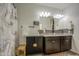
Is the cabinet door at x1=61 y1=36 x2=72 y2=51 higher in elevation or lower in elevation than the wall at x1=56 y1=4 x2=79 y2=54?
lower

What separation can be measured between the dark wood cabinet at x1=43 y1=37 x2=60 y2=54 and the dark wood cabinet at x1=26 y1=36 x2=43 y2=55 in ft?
0.24

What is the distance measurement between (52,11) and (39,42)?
474 mm

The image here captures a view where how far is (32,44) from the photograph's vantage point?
1470 mm

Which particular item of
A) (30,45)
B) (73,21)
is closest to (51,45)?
(30,45)

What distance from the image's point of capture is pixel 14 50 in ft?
4.73

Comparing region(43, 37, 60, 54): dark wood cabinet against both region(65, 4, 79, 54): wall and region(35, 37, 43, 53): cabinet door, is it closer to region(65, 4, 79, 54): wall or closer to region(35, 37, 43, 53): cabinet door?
region(35, 37, 43, 53): cabinet door

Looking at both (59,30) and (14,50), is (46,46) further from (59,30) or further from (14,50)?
(14,50)

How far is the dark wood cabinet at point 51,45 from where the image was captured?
1.47 m

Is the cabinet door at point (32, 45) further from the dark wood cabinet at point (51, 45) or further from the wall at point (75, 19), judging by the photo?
the wall at point (75, 19)

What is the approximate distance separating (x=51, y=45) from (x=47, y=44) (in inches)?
2.4

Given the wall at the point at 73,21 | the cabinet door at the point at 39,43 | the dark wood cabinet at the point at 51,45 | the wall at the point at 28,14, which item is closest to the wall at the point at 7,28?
the wall at the point at 28,14

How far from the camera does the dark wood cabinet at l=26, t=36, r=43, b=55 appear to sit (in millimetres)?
1450

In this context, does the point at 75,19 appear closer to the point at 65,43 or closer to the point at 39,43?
the point at 65,43

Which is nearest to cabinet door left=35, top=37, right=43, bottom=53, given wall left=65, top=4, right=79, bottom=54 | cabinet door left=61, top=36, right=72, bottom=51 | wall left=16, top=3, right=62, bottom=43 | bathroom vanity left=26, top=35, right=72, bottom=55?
bathroom vanity left=26, top=35, right=72, bottom=55
